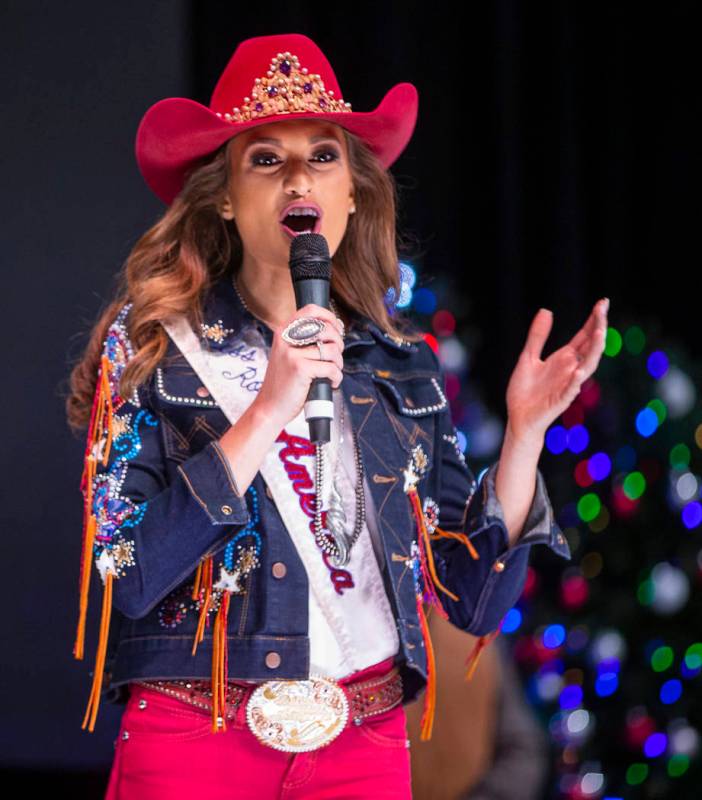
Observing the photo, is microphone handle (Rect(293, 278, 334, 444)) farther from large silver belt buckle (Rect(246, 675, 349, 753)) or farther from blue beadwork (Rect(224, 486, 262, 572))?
large silver belt buckle (Rect(246, 675, 349, 753))

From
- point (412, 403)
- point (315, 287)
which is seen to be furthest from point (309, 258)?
point (412, 403)

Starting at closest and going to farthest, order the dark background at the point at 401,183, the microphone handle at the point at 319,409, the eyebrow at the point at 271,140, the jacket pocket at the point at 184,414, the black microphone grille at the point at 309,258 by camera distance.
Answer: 1. the microphone handle at the point at 319,409
2. the black microphone grille at the point at 309,258
3. the jacket pocket at the point at 184,414
4. the eyebrow at the point at 271,140
5. the dark background at the point at 401,183

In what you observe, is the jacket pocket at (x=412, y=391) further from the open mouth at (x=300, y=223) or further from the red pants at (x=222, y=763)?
the red pants at (x=222, y=763)

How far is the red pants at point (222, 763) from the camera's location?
1.77 meters

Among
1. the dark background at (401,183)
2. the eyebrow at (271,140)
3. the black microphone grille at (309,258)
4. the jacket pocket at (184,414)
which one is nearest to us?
the black microphone grille at (309,258)

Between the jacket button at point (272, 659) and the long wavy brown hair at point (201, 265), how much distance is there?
400 millimetres

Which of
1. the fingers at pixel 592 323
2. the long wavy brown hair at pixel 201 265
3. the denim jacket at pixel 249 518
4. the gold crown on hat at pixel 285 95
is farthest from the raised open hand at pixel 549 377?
the gold crown on hat at pixel 285 95

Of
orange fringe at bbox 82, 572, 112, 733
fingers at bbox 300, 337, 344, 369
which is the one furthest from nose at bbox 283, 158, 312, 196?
orange fringe at bbox 82, 572, 112, 733

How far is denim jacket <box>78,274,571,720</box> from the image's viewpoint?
1.76m

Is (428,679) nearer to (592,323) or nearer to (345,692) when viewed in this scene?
(345,692)

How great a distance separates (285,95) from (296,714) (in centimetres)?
Answer: 87

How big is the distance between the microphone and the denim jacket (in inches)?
6.3

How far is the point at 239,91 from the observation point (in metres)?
2.03

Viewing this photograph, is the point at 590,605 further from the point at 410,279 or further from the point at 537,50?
the point at 537,50
